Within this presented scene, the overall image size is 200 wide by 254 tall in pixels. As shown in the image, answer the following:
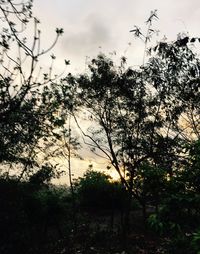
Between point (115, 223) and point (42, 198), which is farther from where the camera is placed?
point (115, 223)

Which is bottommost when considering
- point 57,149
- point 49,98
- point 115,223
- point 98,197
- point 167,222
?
point 167,222

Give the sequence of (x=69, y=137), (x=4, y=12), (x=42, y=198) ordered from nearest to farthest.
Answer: (x=4, y=12) < (x=42, y=198) < (x=69, y=137)

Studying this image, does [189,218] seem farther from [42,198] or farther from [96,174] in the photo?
[96,174]

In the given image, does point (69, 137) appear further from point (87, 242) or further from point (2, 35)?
point (2, 35)

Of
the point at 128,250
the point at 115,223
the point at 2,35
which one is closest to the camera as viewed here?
the point at 2,35

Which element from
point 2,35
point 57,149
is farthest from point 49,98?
point 2,35

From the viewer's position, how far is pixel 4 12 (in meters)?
8.27

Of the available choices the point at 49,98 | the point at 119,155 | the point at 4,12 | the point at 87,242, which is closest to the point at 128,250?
the point at 87,242

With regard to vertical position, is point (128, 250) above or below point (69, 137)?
below

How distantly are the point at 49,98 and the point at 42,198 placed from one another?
721 centimetres

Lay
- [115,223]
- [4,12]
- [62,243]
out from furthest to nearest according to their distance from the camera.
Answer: [115,223] < [62,243] < [4,12]

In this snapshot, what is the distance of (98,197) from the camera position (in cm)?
3862

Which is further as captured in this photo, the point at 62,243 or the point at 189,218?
the point at 62,243

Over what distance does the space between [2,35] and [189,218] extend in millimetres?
6448
